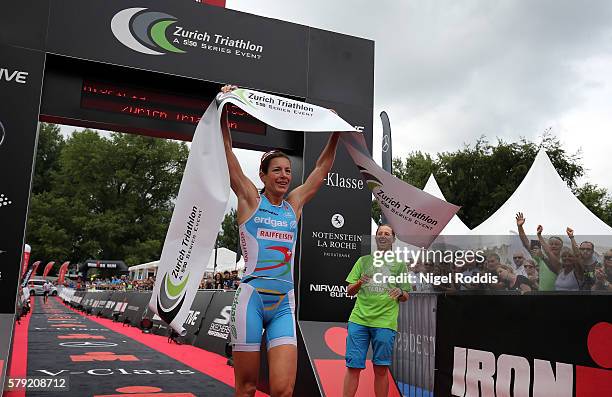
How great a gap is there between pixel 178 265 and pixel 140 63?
9.90 ft

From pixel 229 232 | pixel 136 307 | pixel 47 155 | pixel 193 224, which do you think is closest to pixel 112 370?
pixel 193 224

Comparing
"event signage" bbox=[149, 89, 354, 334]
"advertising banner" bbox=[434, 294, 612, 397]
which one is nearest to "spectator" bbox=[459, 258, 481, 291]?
"advertising banner" bbox=[434, 294, 612, 397]

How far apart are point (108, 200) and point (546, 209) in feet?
145

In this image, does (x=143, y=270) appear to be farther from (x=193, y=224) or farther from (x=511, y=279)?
(x=193, y=224)

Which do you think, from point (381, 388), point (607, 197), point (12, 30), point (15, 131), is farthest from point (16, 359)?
point (607, 197)

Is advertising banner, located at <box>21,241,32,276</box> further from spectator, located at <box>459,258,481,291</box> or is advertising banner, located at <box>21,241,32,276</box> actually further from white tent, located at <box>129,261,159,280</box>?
white tent, located at <box>129,261,159,280</box>

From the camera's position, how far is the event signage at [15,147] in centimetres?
490

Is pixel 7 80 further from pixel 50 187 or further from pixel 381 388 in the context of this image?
pixel 50 187

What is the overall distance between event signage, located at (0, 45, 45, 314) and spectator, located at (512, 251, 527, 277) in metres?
5.42

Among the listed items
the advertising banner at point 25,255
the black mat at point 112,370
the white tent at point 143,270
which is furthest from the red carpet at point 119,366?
the white tent at point 143,270

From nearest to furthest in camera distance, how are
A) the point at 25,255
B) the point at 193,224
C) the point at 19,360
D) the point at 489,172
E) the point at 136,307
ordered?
the point at 193,224
the point at 19,360
the point at 25,255
the point at 136,307
the point at 489,172

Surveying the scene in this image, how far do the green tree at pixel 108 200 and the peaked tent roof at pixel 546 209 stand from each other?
1589 inches

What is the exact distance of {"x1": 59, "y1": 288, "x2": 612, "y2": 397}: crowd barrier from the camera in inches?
140

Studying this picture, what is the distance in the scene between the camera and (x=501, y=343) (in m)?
4.19
